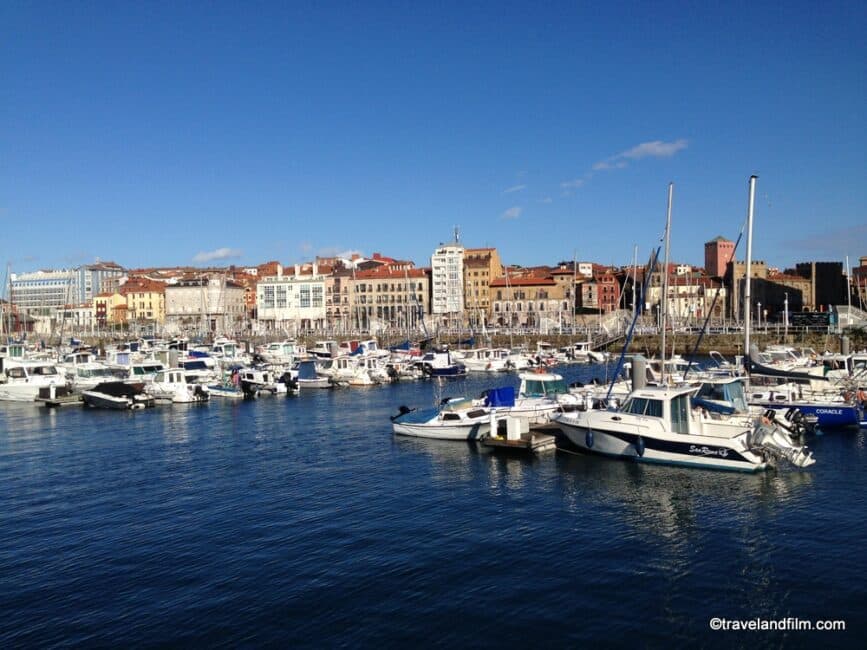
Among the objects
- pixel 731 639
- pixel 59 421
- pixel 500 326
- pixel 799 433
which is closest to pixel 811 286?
pixel 500 326

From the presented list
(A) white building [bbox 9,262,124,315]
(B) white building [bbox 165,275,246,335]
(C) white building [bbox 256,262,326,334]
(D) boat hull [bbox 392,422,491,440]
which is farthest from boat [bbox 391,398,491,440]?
(A) white building [bbox 9,262,124,315]

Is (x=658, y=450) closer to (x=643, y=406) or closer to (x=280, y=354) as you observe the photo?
(x=643, y=406)

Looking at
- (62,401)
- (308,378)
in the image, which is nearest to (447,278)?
(308,378)

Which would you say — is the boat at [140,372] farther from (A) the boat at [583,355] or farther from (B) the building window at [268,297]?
(B) the building window at [268,297]

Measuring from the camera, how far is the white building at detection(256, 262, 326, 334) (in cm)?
12369

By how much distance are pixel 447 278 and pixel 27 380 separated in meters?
79.0

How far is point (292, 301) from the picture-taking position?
409 feet

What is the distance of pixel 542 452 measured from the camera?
25828 mm

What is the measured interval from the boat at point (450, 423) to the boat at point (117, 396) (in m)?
17.9

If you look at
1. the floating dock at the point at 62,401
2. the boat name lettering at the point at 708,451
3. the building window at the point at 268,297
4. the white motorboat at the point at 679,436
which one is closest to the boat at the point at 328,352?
the floating dock at the point at 62,401

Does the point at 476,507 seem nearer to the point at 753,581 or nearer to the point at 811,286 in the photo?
the point at 753,581

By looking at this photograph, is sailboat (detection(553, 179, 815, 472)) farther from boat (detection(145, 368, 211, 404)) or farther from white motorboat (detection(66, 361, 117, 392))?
white motorboat (detection(66, 361, 117, 392))

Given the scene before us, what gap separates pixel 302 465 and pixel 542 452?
7737 mm

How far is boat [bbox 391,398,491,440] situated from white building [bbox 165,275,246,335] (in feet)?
306
